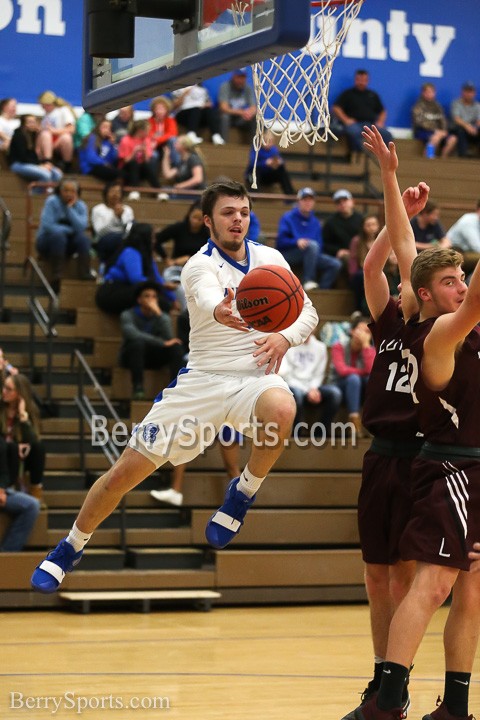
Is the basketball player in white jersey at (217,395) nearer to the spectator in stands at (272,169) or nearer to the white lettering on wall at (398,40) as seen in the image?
the spectator in stands at (272,169)

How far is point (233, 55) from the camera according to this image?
16.9 ft

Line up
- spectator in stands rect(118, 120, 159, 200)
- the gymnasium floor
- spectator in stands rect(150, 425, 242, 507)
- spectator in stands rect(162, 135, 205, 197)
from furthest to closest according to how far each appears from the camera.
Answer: spectator in stands rect(162, 135, 205, 197) < spectator in stands rect(118, 120, 159, 200) < spectator in stands rect(150, 425, 242, 507) < the gymnasium floor

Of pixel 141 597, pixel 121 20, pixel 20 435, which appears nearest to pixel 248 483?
pixel 121 20

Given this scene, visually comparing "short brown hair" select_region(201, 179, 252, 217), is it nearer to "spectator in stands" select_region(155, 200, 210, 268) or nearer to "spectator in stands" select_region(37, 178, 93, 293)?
"spectator in stands" select_region(155, 200, 210, 268)

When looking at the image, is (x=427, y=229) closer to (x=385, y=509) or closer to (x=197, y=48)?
(x=385, y=509)

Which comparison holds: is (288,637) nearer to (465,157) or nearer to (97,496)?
(97,496)

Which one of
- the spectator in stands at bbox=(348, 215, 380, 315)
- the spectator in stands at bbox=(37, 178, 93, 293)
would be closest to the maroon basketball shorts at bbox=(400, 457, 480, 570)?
the spectator in stands at bbox=(348, 215, 380, 315)

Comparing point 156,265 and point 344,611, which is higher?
point 156,265

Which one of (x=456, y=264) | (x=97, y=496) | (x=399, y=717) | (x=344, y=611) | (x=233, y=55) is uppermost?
(x=233, y=55)

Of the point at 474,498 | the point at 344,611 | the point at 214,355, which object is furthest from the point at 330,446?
the point at 474,498

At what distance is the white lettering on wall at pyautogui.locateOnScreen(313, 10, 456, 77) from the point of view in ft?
62.5

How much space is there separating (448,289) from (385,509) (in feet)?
3.94

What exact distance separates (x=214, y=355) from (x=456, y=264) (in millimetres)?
1547

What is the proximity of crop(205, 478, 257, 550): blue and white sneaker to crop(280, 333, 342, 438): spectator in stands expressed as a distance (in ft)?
18.4
